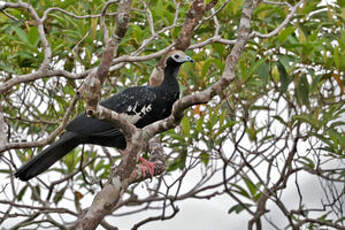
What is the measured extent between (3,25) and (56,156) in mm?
1410

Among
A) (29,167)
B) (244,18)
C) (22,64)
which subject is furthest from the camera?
(22,64)

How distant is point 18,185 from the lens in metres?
6.58

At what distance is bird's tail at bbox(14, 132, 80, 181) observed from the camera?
16.2 ft

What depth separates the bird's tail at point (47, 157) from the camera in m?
4.95

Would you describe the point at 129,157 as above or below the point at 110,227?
below

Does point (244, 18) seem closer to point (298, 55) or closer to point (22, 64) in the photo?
point (298, 55)

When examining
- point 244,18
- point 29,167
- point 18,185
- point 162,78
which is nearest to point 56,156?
point 29,167

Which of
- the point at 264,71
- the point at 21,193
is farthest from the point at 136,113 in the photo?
the point at 21,193

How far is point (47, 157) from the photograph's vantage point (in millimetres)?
5031

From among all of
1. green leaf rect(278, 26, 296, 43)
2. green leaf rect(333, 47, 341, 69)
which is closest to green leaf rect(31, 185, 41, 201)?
green leaf rect(278, 26, 296, 43)

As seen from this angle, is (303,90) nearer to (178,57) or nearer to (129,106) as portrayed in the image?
(178,57)

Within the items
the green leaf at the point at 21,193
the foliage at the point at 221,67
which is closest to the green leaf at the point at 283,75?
the foliage at the point at 221,67

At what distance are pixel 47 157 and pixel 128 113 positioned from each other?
811 mm

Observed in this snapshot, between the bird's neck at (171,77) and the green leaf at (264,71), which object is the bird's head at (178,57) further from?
the green leaf at (264,71)
